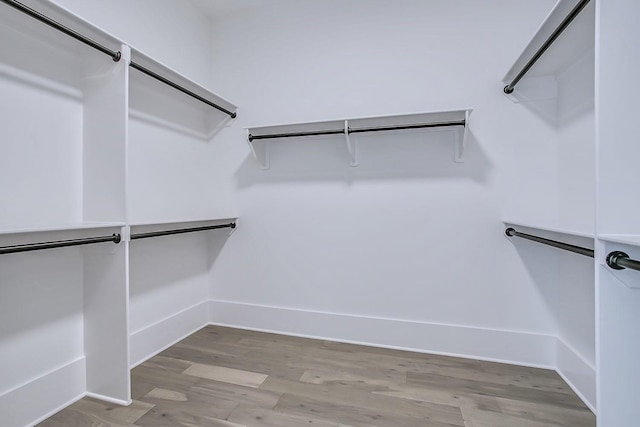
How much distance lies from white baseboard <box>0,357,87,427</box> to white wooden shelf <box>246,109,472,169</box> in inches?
64.1

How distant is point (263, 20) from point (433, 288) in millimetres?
2386

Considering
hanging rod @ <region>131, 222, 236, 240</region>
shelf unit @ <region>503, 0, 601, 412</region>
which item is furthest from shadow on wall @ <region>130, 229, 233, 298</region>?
shelf unit @ <region>503, 0, 601, 412</region>

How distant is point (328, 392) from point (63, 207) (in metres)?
1.60

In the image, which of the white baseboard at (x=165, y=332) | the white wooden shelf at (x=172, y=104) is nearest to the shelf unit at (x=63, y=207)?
the white wooden shelf at (x=172, y=104)

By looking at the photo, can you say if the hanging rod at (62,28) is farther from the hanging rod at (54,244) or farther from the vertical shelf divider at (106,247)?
the hanging rod at (54,244)

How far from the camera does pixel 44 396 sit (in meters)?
1.36

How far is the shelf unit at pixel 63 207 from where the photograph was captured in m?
1.26

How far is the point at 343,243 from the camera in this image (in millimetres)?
2182

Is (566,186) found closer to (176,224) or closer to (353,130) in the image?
(353,130)

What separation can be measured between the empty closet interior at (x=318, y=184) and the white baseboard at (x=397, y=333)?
0.01 metres

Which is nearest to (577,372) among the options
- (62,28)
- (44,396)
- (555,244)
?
(555,244)

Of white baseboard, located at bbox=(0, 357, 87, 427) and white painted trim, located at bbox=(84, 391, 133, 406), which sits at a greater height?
white baseboard, located at bbox=(0, 357, 87, 427)

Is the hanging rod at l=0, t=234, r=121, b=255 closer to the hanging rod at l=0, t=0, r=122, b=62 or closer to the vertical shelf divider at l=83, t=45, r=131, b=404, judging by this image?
the vertical shelf divider at l=83, t=45, r=131, b=404

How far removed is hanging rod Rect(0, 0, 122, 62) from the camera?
1.08 meters
